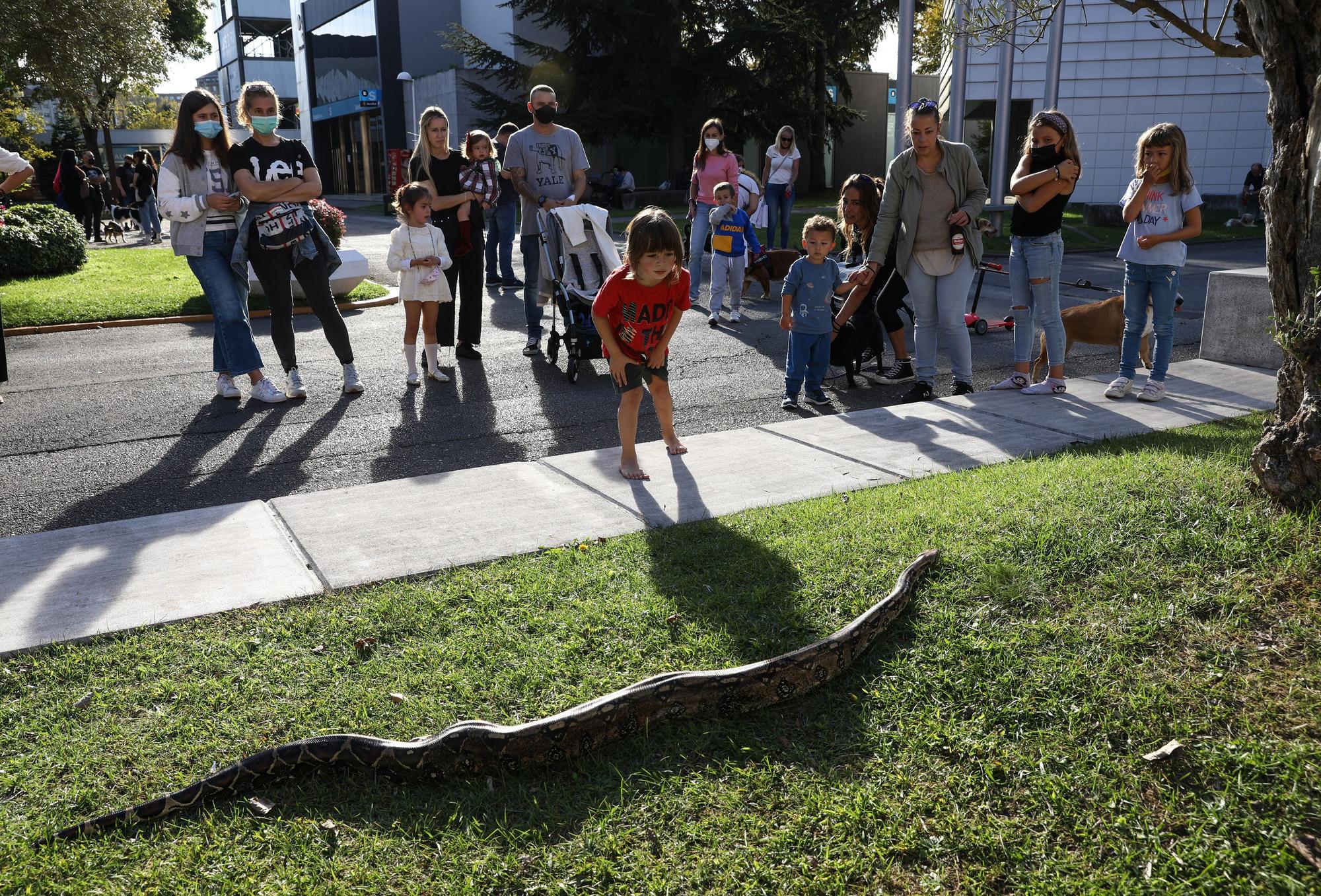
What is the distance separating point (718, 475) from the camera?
6074 millimetres

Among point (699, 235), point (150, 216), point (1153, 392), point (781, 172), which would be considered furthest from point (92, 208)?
point (1153, 392)

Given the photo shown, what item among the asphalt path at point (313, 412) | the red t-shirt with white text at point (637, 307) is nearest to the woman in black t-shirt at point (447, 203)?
the asphalt path at point (313, 412)

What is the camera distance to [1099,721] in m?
3.32

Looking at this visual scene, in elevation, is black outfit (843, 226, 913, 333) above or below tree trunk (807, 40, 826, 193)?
below

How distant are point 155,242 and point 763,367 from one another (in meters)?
22.0

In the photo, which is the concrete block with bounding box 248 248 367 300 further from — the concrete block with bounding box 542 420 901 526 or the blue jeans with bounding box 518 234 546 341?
the concrete block with bounding box 542 420 901 526

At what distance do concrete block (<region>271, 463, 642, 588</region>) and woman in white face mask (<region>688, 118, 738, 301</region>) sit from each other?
6.65 m

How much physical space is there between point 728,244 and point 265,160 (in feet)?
18.3

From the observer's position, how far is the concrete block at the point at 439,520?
477cm

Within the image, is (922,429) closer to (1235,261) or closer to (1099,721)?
(1099,721)

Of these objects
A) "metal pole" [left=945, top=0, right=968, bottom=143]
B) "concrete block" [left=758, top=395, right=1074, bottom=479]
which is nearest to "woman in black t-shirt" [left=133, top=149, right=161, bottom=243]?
"metal pole" [left=945, top=0, right=968, bottom=143]

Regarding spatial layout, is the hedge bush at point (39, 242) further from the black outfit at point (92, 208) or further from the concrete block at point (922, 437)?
the concrete block at point (922, 437)

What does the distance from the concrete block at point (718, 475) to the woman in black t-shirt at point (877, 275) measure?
95.2 inches

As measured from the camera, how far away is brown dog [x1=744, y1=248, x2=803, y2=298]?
45.8 ft
